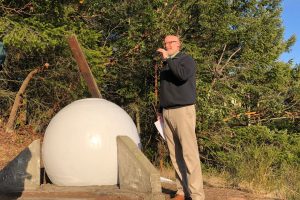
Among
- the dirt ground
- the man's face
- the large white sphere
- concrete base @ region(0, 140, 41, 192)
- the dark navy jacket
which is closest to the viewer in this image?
the dark navy jacket

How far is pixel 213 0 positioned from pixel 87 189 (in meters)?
9.64

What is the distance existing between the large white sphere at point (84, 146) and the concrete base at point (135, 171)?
0.13 metres

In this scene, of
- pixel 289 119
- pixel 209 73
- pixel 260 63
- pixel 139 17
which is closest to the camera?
pixel 139 17

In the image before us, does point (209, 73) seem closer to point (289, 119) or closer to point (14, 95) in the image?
point (14, 95)

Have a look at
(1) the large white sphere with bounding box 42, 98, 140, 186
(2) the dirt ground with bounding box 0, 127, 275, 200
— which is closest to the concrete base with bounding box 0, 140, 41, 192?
(1) the large white sphere with bounding box 42, 98, 140, 186

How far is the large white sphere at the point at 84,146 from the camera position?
5609 mm

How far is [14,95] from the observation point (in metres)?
12.4

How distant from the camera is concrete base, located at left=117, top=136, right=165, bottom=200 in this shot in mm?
5125

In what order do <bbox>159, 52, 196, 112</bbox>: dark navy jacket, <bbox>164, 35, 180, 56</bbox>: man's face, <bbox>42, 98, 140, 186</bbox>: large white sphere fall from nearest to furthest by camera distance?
<bbox>159, 52, 196, 112</bbox>: dark navy jacket < <bbox>164, 35, 180, 56</bbox>: man's face < <bbox>42, 98, 140, 186</bbox>: large white sphere

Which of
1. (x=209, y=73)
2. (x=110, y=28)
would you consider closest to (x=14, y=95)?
(x=110, y=28)

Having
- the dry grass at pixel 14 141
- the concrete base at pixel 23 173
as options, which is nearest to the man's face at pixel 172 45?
the concrete base at pixel 23 173

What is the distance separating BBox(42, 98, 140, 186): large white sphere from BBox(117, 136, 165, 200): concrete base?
5.2 inches

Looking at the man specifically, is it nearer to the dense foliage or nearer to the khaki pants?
the khaki pants

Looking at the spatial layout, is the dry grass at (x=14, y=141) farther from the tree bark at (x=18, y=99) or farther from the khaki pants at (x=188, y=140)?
the khaki pants at (x=188, y=140)
